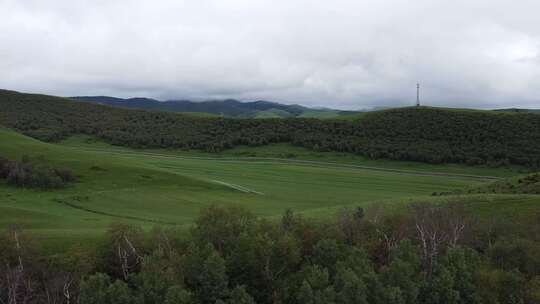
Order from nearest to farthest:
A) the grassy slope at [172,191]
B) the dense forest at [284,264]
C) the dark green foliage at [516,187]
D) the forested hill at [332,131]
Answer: the dense forest at [284,264] → the grassy slope at [172,191] → the dark green foliage at [516,187] → the forested hill at [332,131]

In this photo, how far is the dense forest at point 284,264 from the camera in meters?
26.6

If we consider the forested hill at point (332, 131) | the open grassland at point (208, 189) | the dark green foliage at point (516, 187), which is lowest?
the open grassland at point (208, 189)

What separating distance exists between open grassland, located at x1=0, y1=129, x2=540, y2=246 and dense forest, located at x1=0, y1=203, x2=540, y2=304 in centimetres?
575

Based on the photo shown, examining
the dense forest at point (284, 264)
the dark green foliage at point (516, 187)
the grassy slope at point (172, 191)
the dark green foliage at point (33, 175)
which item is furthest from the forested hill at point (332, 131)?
the dense forest at point (284, 264)

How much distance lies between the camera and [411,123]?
12131 centimetres

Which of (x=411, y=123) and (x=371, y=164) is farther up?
(x=411, y=123)

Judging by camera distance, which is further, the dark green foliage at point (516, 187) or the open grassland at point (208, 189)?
the dark green foliage at point (516, 187)

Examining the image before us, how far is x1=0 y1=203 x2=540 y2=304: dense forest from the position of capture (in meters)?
26.6

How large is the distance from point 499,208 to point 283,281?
73.8 feet

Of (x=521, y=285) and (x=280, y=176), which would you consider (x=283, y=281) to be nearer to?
(x=521, y=285)

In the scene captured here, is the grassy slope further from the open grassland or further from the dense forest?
the dense forest

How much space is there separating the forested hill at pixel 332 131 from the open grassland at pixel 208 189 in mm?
6651

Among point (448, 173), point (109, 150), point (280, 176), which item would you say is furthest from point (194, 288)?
point (109, 150)

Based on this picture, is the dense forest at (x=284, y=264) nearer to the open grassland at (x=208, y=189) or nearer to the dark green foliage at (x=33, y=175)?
the open grassland at (x=208, y=189)
